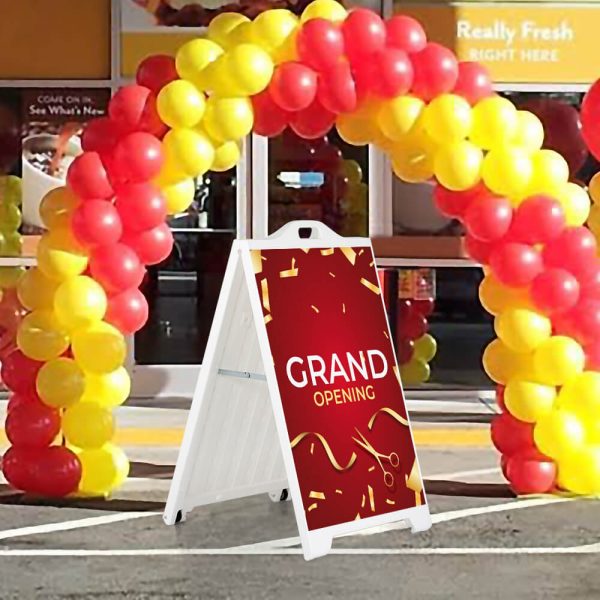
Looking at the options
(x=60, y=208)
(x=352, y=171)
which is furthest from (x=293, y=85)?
(x=352, y=171)

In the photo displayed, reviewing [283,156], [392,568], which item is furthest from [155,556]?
[283,156]

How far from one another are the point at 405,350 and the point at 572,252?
4.12 m

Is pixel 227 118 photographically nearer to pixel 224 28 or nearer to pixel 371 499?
pixel 224 28

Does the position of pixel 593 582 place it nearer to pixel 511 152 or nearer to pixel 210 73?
pixel 511 152

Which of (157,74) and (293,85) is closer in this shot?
(293,85)

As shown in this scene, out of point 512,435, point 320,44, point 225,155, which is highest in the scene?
point 320,44

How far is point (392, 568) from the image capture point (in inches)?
194

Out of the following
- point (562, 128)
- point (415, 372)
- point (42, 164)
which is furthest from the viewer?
point (415, 372)

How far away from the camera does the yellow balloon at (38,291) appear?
5.95 meters

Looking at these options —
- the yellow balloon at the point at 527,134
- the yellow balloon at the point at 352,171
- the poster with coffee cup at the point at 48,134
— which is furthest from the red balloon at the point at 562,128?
the yellow balloon at the point at 527,134

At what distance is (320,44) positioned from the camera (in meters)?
5.72

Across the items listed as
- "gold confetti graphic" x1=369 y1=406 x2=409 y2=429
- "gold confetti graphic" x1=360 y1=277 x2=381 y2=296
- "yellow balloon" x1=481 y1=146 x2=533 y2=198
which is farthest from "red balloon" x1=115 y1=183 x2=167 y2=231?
"yellow balloon" x1=481 y1=146 x2=533 y2=198

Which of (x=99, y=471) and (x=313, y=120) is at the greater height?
(x=313, y=120)

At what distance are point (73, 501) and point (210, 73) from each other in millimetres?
2113
